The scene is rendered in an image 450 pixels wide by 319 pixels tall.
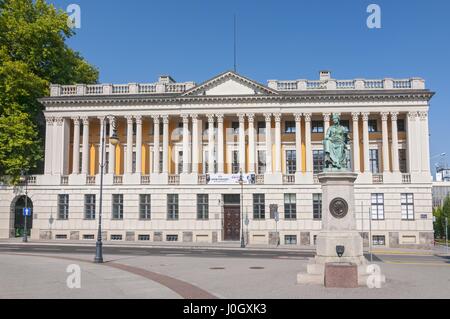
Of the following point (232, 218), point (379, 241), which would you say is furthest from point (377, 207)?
point (232, 218)

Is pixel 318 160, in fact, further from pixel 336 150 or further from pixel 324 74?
pixel 336 150

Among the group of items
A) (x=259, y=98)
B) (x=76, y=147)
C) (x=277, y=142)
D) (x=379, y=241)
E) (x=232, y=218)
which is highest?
(x=259, y=98)

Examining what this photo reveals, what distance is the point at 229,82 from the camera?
47031 mm

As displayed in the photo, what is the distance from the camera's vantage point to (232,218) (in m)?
46.4

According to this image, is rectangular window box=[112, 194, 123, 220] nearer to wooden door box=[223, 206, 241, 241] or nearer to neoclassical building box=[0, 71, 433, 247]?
neoclassical building box=[0, 71, 433, 247]

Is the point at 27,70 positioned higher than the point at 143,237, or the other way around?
the point at 27,70

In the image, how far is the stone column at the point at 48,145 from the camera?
4803 cm

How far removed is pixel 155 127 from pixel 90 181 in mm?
8332

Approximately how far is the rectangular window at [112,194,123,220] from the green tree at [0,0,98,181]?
8680mm

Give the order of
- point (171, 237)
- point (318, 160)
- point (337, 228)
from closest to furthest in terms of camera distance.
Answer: point (337, 228), point (171, 237), point (318, 160)

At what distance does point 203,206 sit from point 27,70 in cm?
2172

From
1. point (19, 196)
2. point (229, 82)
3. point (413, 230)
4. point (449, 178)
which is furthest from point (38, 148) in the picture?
point (449, 178)

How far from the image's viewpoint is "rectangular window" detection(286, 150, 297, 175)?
47.9 metres
